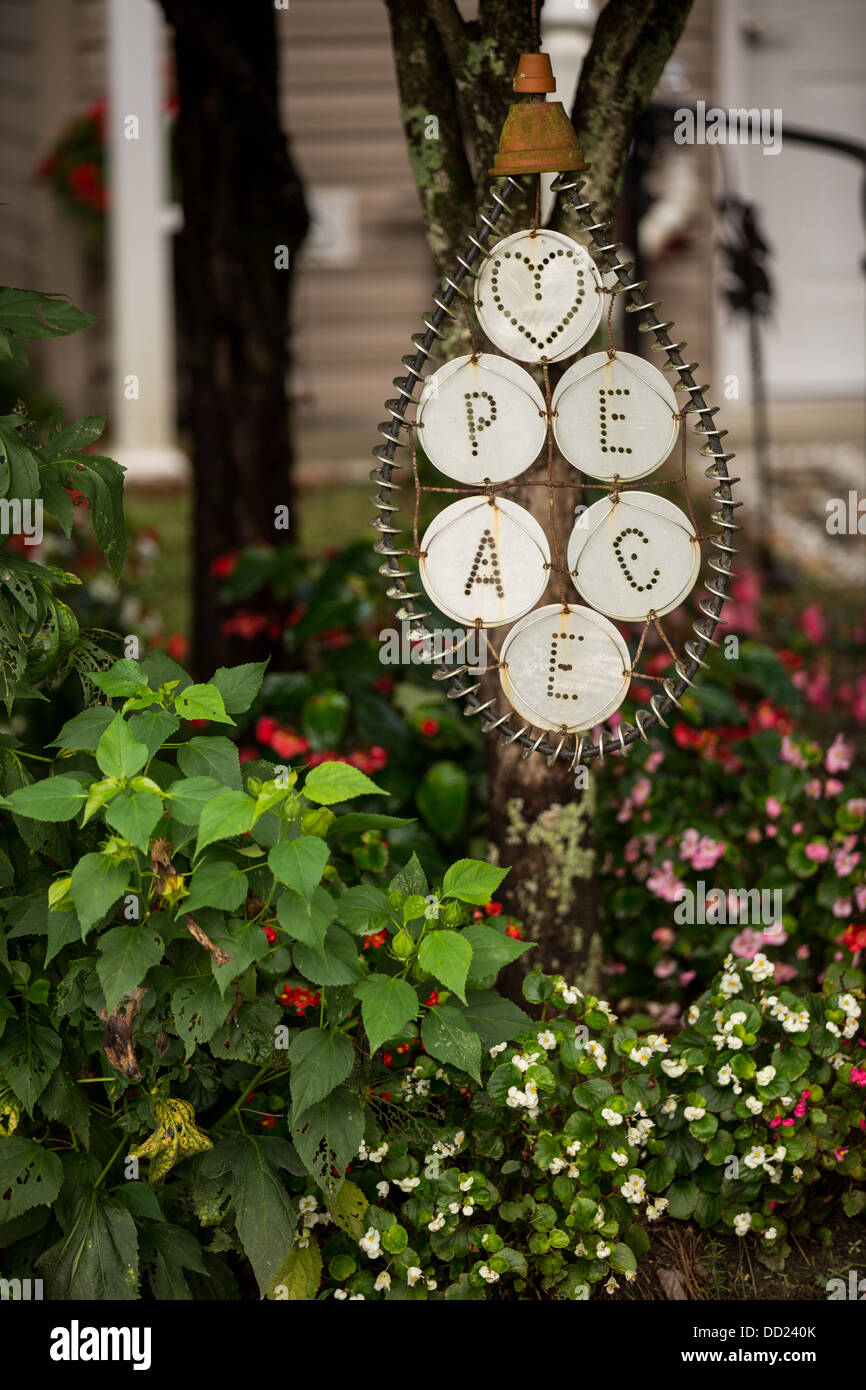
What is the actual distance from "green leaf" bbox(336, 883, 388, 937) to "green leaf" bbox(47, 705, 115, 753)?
1.32ft

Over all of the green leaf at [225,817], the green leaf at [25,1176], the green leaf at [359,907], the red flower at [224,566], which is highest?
the red flower at [224,566]

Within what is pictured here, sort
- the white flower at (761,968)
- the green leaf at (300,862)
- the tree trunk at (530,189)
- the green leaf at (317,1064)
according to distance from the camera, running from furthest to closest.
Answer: the tree trunk at (530,189), the white flower at (761,968), the green leaf at (317,1064), the green leaf at (300,862)

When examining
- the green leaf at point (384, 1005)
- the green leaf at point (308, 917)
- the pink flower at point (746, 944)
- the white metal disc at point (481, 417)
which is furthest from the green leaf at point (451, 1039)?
the pink flower at point (746, 944)

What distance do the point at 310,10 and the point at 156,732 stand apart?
22.4ft

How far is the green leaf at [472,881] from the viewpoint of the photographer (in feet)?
6.42

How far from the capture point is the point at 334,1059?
6.19 feet

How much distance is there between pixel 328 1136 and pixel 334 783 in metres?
0.46

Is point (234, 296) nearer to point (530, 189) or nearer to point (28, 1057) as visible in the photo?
point (530, 189)

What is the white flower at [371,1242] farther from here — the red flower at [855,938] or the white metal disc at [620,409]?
the white metal disc at [620,409]

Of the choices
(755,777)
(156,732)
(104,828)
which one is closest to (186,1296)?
(104,828)

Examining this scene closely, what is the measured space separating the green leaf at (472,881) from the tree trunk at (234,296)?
202 centimetres

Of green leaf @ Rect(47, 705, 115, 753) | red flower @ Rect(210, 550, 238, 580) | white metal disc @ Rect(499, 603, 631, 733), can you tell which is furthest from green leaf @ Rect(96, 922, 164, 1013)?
red flower @ Rect(210, 550, 238, 580)

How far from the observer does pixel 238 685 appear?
2049mm

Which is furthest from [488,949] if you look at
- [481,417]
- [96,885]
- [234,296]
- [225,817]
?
[234,296]
